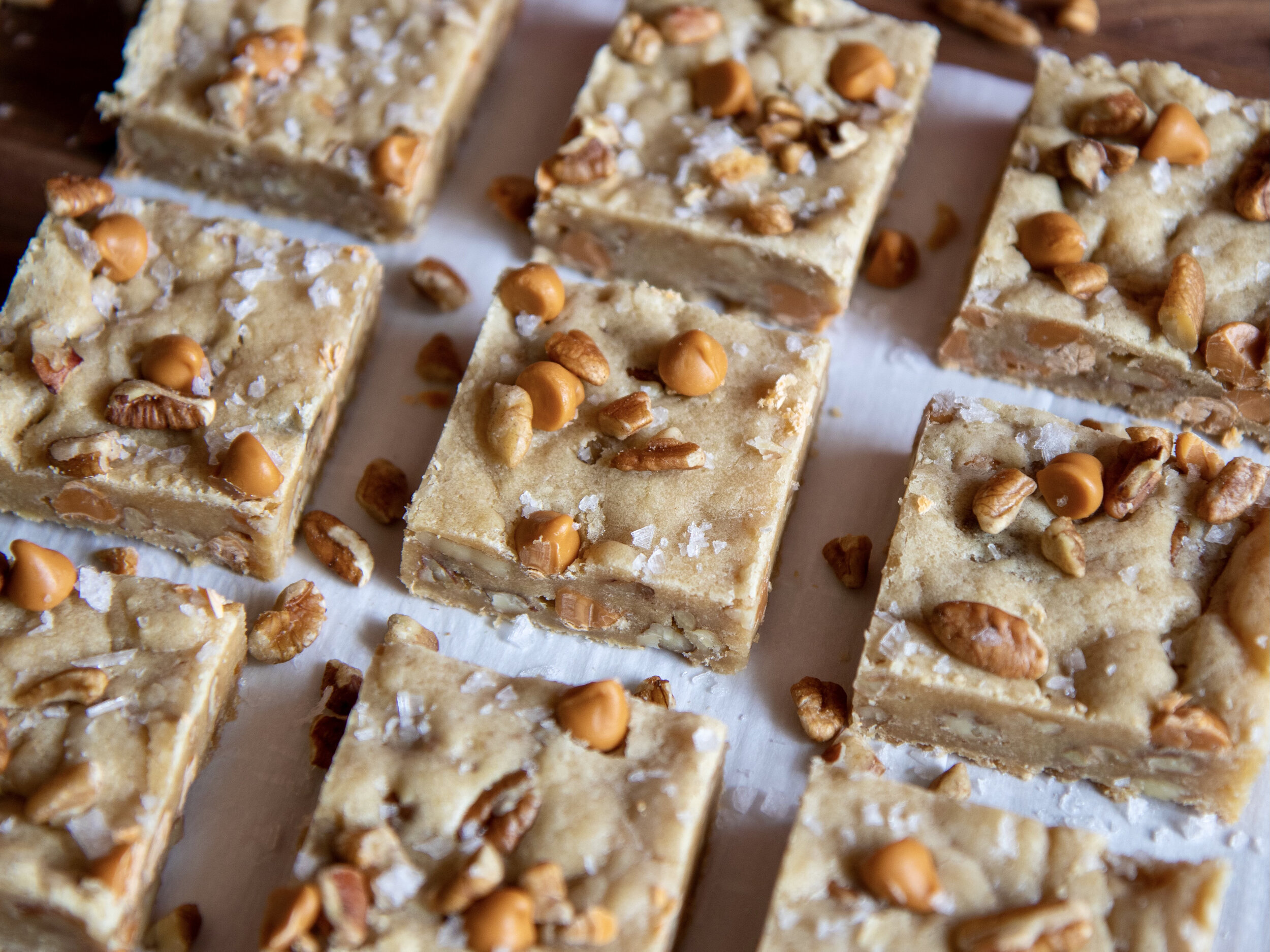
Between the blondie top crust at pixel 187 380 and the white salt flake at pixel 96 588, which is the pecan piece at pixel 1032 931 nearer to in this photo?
the blondie top crust at pixel 187 380

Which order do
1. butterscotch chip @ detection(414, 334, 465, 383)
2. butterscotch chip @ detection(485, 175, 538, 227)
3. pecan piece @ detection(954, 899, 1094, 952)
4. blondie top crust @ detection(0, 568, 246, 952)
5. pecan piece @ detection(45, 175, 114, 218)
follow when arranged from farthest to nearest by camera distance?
butterscotch chip @ detection(485, 175, 538, 227) → butterscotch chip @ detection(414, 334, 465, 383) → pecan piece @ detection(45, 175, 114, 218) → blondie top crust @ detection(0, 568, 246, 952) → pecan piece @ detection(954, 899, 1094, 952)

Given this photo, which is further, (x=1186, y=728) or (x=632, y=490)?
(x=632, y=490)

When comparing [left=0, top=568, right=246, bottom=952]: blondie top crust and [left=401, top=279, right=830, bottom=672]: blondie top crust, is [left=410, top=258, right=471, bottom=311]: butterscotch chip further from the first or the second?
[left=0, top=568, right=246, bottom=952]: blondie top crust

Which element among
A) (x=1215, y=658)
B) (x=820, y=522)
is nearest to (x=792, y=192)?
(x=820, y=522)

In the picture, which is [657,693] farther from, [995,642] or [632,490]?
[995,642]

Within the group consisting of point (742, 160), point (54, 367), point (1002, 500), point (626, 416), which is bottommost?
point (54, 367)

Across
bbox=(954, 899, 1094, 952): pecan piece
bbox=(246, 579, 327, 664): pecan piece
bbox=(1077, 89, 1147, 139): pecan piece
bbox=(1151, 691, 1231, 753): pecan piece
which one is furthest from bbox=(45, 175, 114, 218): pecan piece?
bbox=(1151, 691, 1231, 753): pecan piece

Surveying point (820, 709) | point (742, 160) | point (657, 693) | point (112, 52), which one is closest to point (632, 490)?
point (657, 693)
